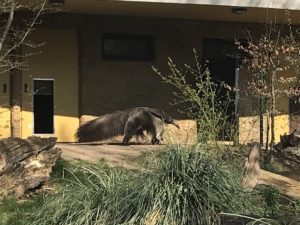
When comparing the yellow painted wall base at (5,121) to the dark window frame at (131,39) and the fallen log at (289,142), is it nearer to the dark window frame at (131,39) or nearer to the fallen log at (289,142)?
the dark window frame at (131,39)

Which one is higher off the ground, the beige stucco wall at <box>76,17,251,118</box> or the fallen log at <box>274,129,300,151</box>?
the beige stucco wall at <box>76,17,251,118</box>

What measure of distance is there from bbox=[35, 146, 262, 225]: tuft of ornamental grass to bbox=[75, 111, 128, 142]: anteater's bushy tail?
6.58m

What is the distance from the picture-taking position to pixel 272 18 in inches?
519

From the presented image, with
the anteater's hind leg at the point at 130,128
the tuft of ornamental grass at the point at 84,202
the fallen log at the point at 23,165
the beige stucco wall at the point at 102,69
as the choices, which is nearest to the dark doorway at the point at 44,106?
the beige stucco wall at the point at 102,69

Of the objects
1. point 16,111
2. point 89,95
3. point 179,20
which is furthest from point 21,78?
point 179,20

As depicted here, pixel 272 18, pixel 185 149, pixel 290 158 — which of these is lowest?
pixel 290 158

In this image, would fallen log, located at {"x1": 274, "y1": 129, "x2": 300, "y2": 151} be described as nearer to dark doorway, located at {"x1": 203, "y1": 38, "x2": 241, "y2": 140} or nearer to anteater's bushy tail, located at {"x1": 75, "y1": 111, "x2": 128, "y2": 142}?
dark doorway, located at {"x1": 203, "y1": 38, "x2": 241, "y2": 140}

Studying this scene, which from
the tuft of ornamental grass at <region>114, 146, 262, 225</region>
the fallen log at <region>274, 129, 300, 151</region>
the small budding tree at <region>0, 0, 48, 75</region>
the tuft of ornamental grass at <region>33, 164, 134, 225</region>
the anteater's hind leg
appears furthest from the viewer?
the anteater's hind leg

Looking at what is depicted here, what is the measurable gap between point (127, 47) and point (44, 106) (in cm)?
244

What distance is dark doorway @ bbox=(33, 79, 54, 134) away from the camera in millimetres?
13070

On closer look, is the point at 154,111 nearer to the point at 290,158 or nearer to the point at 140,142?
the point at 140,142

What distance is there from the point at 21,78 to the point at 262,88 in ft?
18.0

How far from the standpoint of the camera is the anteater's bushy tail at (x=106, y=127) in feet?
40.1

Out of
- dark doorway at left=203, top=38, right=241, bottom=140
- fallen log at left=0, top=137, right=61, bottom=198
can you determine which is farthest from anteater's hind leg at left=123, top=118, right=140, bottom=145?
fallen log at left=0, top=137, right=61, bottom=198
